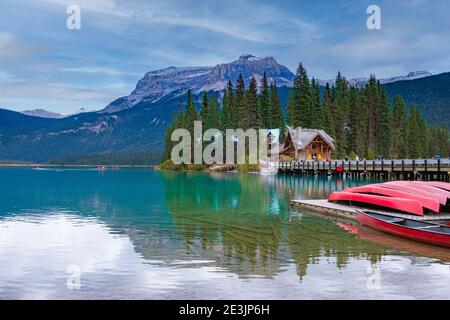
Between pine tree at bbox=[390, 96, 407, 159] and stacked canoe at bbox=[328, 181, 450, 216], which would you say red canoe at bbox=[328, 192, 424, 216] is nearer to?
stacked canoe at bbox=[328, 181, 450, 216]

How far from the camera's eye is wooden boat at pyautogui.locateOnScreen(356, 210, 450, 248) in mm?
20266

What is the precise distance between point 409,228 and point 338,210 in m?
9.15

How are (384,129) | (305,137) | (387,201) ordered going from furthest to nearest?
1. (384,129)
2. (305,137)
3. (387,201)

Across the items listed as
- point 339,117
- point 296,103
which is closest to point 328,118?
point 339,117

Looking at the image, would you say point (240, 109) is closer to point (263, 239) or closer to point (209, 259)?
point (263, 239)

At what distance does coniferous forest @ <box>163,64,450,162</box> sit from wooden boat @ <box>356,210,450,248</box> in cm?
8427

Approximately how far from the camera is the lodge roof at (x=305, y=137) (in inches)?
3986

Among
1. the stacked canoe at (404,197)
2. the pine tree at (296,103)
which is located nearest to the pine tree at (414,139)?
the pine tree at (296,103)

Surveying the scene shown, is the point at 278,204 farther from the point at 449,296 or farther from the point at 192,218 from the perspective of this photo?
the point at 449,296

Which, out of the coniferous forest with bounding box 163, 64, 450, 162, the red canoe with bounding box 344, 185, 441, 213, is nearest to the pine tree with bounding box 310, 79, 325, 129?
the coniferous forest with bounding box 163, 64, 450, 162

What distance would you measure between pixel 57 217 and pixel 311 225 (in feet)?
51.4

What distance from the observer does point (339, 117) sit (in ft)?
373

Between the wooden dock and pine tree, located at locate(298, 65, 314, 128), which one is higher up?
pine tree, located at locate(298, 65, 314, 128)
